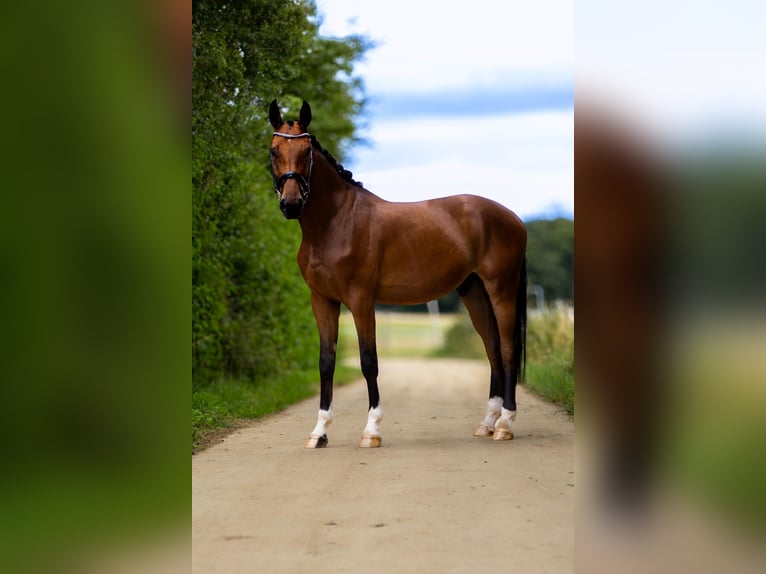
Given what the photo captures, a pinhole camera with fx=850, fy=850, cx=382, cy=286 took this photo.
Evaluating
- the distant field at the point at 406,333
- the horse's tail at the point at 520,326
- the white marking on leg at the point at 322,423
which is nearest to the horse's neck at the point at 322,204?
the white marking on leg at the point at 322,423

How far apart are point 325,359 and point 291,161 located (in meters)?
1.59

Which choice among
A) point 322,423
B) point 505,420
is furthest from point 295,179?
point 505,420

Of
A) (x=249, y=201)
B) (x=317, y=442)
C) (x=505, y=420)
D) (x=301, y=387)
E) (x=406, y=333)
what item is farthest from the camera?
(x=406, y=333)

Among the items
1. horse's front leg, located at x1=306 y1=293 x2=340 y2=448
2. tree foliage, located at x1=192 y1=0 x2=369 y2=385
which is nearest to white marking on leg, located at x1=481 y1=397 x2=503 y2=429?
horse's front leg, located at x1=306 y1=293 x2=340 y2=448

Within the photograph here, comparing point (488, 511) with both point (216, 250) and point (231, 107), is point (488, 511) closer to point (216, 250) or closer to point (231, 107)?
point (231, 107)

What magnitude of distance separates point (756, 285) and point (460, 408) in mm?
7872

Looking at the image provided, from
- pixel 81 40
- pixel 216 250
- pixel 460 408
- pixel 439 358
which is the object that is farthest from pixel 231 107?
pixel 439 358

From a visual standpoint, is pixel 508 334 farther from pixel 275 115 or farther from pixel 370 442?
pixel 275 115

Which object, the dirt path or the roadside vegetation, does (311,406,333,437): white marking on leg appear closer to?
the dirt path

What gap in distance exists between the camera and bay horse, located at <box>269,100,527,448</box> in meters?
6.49

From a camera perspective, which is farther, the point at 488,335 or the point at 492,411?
the point at 488,335

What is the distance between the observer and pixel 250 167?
991 cm

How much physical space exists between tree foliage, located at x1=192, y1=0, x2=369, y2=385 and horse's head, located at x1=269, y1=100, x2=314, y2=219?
101 cm

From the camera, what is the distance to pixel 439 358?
2452cm
